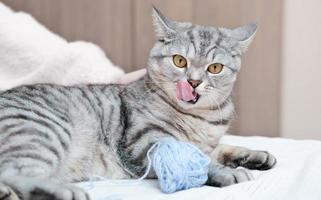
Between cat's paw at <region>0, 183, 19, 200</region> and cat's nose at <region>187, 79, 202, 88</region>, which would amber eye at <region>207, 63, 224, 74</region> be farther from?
cat's paw at <region>0, 183, 19, 200</region>

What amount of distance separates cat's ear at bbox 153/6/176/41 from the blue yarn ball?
0.32 metres

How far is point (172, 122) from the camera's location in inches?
54.9

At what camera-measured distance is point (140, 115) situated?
1.39m

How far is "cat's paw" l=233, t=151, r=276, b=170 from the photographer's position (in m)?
1.39

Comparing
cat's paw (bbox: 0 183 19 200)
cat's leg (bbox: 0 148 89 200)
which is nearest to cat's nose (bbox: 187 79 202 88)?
cat's leg (bbox: 0 148 89 200)

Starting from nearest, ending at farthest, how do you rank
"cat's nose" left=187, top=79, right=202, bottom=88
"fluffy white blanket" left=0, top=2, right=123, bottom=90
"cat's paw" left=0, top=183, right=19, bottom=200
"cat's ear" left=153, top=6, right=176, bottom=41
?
"cat's paw" left=0, top=183, right=19, bottom=200 → "cat's nose" left=187, top=79, right=202, bottom=88 → "cat's ear" left=153, top=6, right=176, bottom=41 → "fluffy white blanket" left=0, top=2, right=123, bottom=90

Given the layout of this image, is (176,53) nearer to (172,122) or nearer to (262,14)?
(172,122)

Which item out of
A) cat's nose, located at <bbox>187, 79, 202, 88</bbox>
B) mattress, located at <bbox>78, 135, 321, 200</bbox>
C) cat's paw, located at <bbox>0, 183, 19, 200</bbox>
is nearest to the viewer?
cat's paw, located at <bbox>0, 183, 19, 200</bbox>

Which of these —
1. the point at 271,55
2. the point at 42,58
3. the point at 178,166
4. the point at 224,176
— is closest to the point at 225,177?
the point at 224,176

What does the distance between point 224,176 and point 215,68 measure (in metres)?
0.31

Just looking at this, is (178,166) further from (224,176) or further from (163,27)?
(163,27)

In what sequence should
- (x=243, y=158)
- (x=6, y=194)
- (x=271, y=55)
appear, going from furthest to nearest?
1. (x=271, y=55)
2. (x=243, y=158)
3. (x=6, y=194)

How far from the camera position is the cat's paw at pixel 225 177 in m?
1.20

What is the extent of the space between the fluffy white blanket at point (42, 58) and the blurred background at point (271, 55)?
0.27 metres
